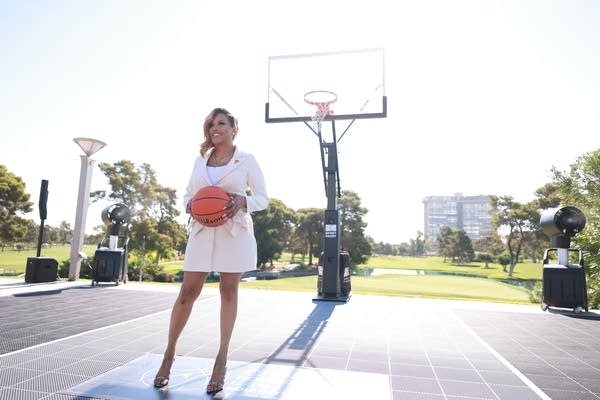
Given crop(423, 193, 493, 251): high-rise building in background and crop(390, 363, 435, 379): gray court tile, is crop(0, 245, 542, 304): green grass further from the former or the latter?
crop(423, 193, 493, 251): high-rise building in background

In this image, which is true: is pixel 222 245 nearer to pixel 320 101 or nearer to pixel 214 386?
pixel 214 386

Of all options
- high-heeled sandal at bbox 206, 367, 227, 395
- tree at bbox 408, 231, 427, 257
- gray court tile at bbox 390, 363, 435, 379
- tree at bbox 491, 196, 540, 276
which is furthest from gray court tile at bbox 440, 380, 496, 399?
tree at bbox 408, 231, 427, 257

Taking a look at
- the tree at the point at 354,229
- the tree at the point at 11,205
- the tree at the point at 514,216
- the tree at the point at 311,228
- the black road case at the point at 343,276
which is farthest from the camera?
the tree at the point at 311,228

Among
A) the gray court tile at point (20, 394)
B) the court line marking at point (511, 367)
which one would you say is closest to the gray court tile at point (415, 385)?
the court line marking at point (511, 367)

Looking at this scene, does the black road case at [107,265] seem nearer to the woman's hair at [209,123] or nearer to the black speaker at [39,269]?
the black speaker at [39,269]

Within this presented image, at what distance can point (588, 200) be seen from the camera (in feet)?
37.9

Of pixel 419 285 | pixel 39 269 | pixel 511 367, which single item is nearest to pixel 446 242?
pixel 419 285

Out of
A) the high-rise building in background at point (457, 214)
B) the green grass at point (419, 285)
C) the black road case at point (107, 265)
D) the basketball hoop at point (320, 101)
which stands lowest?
the green grass at point (419, 285)

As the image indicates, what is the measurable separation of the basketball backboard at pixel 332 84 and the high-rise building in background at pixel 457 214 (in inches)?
5841

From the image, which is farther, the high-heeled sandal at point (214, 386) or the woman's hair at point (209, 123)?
the woman's hair at point (209, 123)

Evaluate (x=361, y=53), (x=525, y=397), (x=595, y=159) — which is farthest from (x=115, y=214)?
(x=595, y=159)

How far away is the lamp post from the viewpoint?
8789mm

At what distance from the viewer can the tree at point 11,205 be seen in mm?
20391

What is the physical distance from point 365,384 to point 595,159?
13.0 meters
